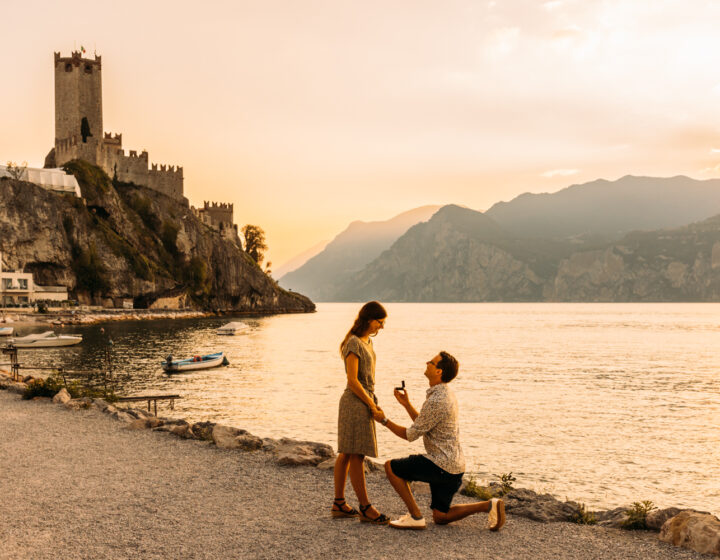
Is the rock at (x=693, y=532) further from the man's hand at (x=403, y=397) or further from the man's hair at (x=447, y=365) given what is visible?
the man's hand at (x=403, y=397)

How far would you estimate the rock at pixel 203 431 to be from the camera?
15.6 meters

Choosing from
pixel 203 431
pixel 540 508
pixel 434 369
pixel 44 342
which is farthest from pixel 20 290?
pixel 434 369

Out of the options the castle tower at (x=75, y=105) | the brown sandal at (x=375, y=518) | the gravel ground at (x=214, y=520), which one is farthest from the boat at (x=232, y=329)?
the brown sandal at (x=375, y=518)

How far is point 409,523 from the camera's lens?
884 centimetres

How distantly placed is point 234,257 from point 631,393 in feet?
460

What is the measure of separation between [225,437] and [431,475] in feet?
25.8

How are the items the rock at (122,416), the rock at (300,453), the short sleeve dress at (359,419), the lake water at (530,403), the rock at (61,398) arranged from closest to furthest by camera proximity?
the short sleeve dress at (359,419), the rock at (300,453), the rock at (122,416), the lake water at (530,403), the rock at (61,398)

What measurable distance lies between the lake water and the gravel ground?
8.51 meters

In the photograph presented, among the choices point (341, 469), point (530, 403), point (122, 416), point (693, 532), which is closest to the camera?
point (693, 532)

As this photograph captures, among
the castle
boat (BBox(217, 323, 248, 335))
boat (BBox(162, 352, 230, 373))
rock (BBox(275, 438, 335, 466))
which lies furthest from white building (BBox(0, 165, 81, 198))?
rock (BBox(275, 438, 335, 466))

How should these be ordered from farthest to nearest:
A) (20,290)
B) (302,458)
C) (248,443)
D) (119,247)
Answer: (119,247), (20,290), (248,443), (302,458)

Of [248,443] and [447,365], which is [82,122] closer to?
[248,443]

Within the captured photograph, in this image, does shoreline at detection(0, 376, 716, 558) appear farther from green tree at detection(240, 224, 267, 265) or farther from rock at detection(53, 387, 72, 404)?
green tree at detection(240, 224, 267, 265)

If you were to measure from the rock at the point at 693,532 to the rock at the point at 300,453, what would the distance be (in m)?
6.89
